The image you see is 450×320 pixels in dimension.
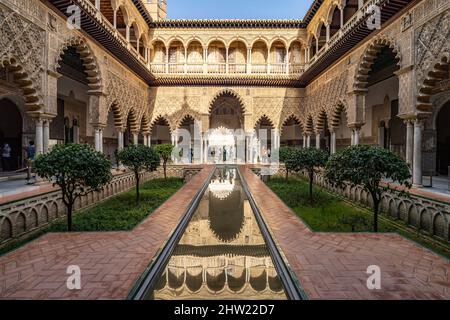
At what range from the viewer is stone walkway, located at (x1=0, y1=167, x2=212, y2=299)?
2832 mm

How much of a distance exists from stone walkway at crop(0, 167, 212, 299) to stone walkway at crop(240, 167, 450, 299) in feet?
6.43

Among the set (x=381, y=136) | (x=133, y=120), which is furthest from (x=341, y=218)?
(x=133, y=120)

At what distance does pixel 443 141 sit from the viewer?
1286cm

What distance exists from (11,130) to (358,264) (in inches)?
590

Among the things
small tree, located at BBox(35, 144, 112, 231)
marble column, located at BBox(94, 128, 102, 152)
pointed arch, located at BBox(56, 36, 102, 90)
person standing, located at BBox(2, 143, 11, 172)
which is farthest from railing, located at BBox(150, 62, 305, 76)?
small tree, located at BBox(35, 144, 112, 231)

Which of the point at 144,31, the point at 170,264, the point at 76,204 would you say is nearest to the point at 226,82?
the point at 144,31

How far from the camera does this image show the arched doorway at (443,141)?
12.7m

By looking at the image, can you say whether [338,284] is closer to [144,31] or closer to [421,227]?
[421,227]

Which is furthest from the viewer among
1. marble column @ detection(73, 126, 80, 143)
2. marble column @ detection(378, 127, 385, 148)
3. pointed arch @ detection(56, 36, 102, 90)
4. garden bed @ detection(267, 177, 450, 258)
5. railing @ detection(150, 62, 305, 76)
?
railing @ detection(150, 62, 305, 76)

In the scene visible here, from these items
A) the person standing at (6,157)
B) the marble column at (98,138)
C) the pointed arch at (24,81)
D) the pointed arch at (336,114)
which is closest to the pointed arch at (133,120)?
the marble column at (98,138)

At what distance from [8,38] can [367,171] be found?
9.09 meters

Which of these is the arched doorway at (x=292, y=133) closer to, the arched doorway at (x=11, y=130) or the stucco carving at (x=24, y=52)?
the arched doorway at (x=11, y=130)

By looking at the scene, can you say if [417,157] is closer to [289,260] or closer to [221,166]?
[289,260]

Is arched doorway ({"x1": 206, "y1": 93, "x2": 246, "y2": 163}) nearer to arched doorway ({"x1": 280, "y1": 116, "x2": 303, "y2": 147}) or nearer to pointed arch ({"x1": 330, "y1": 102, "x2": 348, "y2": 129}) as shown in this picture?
arched doorway ({"x1": 280, "y1": 116, "x2": 303, "y2": 147})
